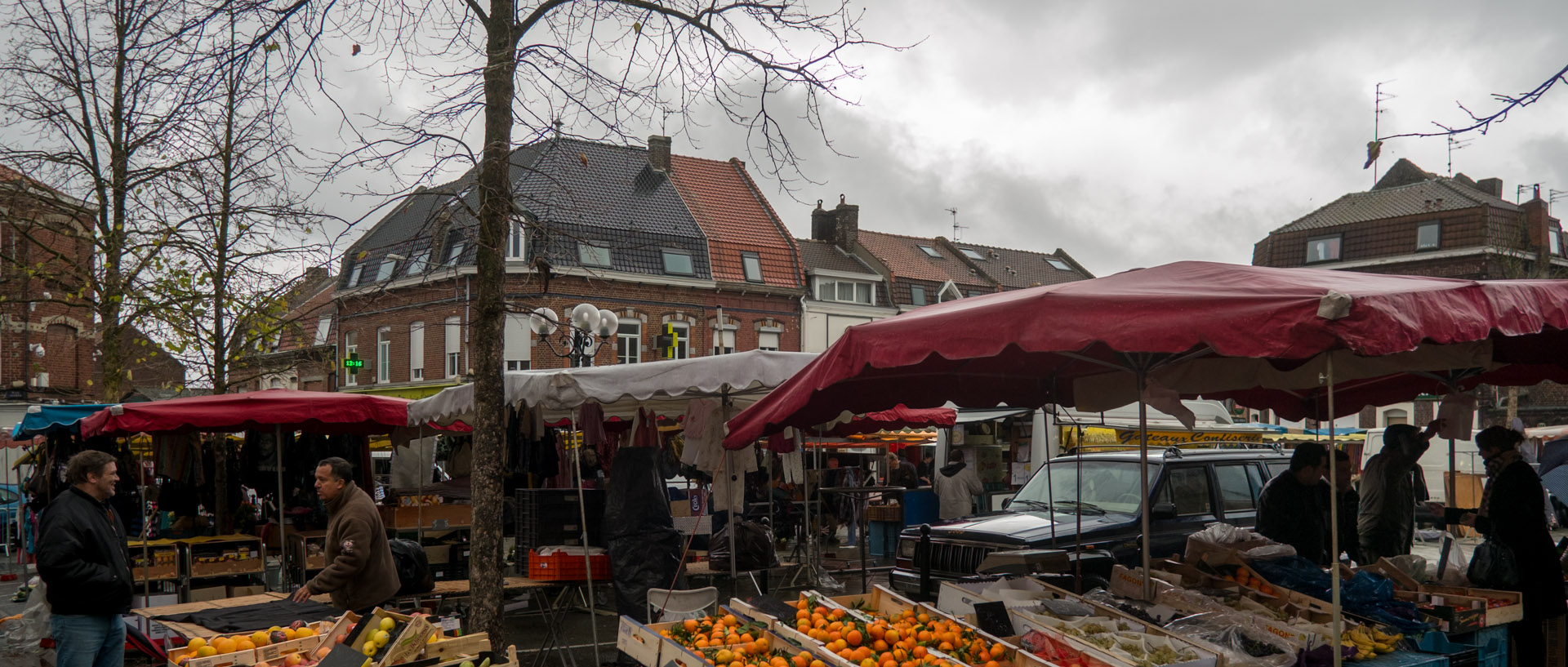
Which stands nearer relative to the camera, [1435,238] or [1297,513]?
[1297,513]

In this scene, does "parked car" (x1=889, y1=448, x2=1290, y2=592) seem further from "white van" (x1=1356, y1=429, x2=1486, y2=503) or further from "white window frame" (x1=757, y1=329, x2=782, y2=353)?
"white window frame" (x1=757, y1=329, x2=782, y2=353)

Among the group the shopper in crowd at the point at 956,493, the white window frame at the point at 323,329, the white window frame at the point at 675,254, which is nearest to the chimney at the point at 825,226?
the white window frame at the point at 675,254

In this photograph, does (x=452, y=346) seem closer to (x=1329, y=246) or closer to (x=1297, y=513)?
(x=1297, y=513)

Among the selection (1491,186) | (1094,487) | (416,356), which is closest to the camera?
(1094,487)

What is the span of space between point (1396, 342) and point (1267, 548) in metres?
3.14

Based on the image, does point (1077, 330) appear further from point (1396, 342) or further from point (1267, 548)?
point (1267, 548)

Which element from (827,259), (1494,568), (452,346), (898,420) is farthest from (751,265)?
(1494,568)

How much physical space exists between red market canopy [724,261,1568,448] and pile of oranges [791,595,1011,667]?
1251 mm

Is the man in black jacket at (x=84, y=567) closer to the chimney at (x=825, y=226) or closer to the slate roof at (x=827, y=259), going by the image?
the slate roof at (x=827, y=259)

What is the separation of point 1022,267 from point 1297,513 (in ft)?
159

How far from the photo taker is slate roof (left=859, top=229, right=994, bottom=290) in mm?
47562

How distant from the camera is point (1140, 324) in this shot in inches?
179

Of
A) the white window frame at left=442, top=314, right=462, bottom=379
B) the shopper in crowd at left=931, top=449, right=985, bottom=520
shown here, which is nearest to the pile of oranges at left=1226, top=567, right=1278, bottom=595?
the shopper in crowd at left=931, top=449, right=985, bottom=520

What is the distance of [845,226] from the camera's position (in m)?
47.4
